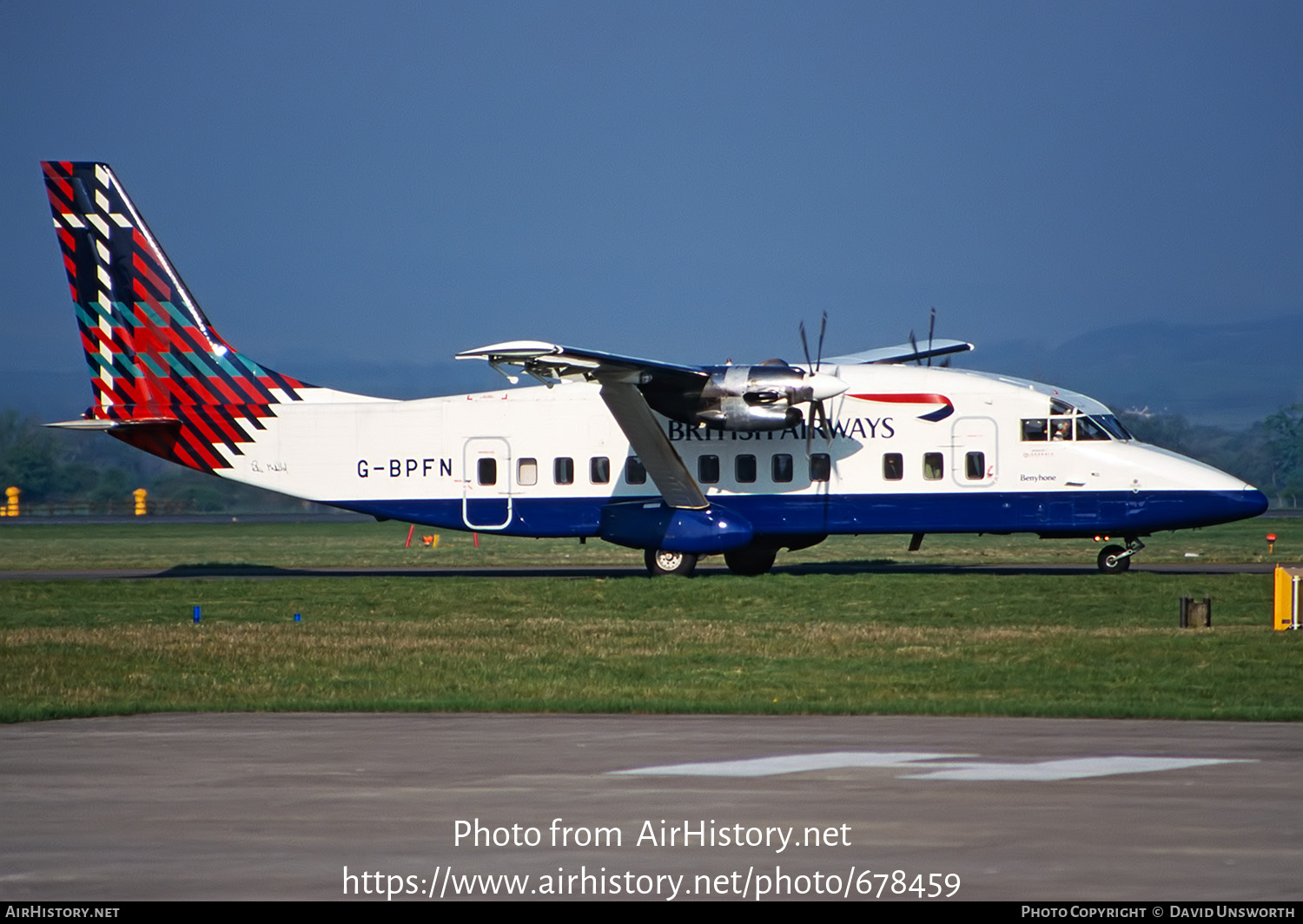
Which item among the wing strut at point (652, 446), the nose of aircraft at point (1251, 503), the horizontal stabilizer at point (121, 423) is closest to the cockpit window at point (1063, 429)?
the nose of aircraft at point (1251, 503)

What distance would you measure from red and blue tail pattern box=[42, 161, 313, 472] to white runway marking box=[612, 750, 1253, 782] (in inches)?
939

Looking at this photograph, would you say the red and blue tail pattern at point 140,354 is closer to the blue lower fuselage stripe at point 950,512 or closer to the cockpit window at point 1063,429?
the blue lower fuselage stripe at point 950,512

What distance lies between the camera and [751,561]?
33.2 metres

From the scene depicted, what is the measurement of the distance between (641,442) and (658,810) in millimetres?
21649

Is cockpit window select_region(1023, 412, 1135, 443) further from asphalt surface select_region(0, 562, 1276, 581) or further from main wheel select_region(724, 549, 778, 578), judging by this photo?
main wheel select_region(724, 549, 778, 578)

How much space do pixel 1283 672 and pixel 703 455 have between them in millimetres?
15490

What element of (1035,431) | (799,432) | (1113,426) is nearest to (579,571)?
(799,432)

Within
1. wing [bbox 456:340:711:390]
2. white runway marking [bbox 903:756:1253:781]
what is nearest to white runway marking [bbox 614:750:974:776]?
white runway marking [bbox 903:756:1253:781]

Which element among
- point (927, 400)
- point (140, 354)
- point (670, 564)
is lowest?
point (670, 564)

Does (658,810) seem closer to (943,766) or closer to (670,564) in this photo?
(943,766)

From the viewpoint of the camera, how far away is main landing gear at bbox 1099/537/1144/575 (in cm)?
3142

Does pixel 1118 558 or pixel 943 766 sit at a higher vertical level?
pixel 1118 558

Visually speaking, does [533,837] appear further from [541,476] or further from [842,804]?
[541,476]

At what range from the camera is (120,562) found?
45.7 m
